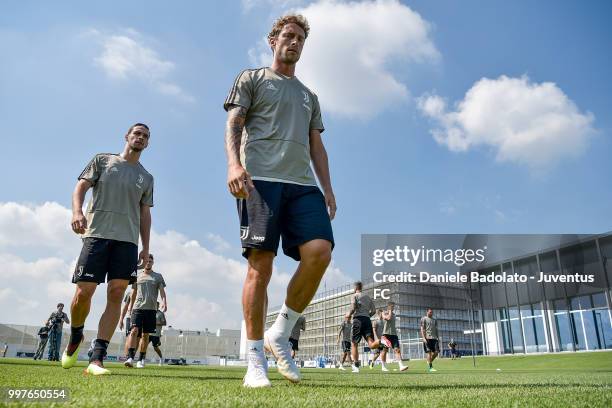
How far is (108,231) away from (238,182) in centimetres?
281

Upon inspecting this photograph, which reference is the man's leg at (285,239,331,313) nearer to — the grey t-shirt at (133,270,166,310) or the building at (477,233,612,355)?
the grey t-shirt at (133,270,166,310)

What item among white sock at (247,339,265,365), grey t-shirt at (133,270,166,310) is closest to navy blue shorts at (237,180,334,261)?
white sock at (247,339,265,365)

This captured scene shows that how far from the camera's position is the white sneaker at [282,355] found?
320cm

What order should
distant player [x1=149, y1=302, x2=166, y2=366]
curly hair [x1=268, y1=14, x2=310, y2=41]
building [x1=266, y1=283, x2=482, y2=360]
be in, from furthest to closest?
building [x1=266, y1=283, x2=482, y2=360] → distant player [x1=149, y1=302, x2=166, y2=366] → curly hair [x1=268, y1=14, x2=310, y2=41]

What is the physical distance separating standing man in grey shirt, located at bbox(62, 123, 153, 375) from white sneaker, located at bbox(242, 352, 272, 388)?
2.53m

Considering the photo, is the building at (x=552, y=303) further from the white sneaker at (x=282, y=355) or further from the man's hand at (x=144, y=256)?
the white sneaker at (x=282, y=355)

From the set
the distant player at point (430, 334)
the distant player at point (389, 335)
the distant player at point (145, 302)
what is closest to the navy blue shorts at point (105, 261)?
the distant player at point (145, 302)

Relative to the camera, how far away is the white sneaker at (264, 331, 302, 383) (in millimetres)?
3197

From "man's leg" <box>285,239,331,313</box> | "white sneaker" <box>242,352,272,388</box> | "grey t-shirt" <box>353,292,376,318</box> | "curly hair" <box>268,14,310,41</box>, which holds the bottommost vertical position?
"white sneaker" <box>242,352,272,388</box>

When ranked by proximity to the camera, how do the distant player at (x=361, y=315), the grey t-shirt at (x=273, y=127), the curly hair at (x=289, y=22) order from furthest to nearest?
the distant player at (x=361, y=315), the curly hair at (x=289, y=22), the grey t-shirt at (x=273, y=127)

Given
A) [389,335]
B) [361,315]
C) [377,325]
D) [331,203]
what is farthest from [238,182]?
[377,325]

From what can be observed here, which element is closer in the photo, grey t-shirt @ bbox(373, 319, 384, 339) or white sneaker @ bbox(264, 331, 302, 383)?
white sneaker @ bbox(264, 331, 302, 383)

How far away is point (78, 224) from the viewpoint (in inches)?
186

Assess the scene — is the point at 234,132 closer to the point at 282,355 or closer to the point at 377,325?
the point at 282,355
